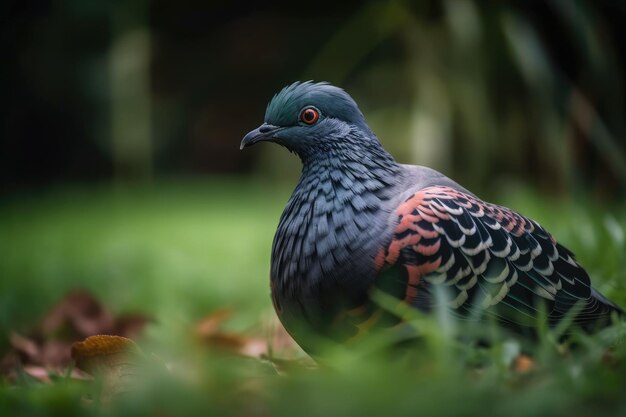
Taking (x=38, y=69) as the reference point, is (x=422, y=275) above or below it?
below

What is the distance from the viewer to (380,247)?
246 cm

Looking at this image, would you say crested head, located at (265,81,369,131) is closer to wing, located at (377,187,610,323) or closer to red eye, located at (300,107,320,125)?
red eye, located at (300,107,320,125)

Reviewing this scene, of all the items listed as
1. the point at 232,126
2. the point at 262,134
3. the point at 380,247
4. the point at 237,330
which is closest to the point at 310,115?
the point at 262,134

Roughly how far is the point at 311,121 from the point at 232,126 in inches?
400

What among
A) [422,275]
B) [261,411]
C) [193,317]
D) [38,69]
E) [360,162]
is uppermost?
[38,69]

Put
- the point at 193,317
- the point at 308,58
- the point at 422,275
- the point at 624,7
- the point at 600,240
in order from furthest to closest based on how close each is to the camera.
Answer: the point at 308,58 < the point at 624,7 < the point at 193,317 < the point at 600,240 < the point at 422,275

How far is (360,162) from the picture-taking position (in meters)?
2.76

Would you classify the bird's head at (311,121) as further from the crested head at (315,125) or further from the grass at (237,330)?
the grass at (237,330)

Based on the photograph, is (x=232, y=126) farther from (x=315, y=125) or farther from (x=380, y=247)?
(x=380, y=247)

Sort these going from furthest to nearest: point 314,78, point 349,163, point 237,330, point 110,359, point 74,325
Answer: point 314,78
point 237,330
point 74,325
point 349,163
point 110,359

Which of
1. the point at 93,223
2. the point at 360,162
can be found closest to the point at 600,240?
the point at 360,162

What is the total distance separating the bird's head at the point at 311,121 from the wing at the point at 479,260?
38 centimetres

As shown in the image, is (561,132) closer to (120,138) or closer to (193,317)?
(193,317)

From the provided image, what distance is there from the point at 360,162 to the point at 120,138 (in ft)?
29.0
